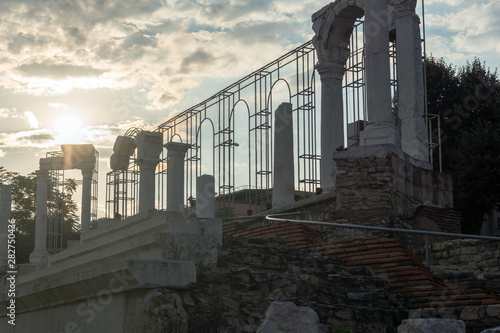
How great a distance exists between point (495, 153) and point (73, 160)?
56.9 feet

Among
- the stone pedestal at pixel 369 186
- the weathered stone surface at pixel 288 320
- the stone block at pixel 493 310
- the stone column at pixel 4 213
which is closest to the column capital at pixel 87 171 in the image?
the stone column at pixel 4 213

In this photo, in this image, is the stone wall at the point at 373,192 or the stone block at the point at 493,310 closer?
the stone block at the point at 493,310

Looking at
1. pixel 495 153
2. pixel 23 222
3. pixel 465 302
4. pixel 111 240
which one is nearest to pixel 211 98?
pixel 495 153

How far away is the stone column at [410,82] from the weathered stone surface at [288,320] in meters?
12.4

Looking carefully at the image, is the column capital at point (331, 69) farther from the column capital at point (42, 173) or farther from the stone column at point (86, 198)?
the column capital at point (42, 173)

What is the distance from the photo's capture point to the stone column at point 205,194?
60.8 feet

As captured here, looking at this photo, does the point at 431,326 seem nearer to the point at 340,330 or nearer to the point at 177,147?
the point at 340,330

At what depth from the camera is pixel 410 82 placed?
18.8 m

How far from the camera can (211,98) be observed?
2855 centimetres

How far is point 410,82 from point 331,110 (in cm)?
302

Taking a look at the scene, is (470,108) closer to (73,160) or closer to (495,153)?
(495,153)

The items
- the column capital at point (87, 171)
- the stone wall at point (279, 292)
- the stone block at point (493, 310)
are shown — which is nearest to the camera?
the stone wall at point (279, 292)

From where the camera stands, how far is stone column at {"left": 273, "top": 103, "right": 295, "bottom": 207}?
21297 millimetres

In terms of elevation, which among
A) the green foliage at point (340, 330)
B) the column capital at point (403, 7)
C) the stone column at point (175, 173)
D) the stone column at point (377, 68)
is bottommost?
the green foliage at point (340, 330)
